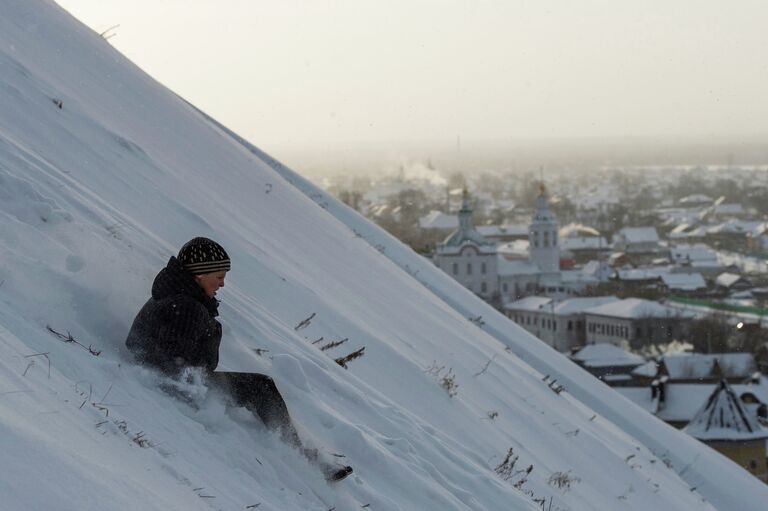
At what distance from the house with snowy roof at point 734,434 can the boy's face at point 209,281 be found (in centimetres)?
2922

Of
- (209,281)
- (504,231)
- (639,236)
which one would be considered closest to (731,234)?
(639,236)

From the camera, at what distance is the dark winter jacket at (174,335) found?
4.22 metres

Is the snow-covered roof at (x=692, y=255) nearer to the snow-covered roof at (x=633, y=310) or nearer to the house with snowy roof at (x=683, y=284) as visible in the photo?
the house with snowy roof at (x=683, y=284)

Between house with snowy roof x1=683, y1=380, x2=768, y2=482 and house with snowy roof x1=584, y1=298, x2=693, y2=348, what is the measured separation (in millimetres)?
32524

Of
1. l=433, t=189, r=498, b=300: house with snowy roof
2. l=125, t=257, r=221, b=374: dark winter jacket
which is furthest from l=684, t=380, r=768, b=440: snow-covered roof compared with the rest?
l=433, t=189, r=498, b=300: house with snowy roof

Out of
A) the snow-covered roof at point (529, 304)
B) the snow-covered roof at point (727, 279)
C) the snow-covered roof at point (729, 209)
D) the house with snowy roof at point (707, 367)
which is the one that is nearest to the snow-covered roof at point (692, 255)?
the snow-covered roof at point (727, 279)

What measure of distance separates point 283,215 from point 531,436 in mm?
4137

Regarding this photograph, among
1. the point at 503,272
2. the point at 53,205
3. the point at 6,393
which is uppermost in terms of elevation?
the point at 53,205

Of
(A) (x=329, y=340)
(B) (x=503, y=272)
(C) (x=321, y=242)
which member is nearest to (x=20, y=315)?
(A) (x=329, y=340)

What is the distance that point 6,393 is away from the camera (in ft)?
10.8

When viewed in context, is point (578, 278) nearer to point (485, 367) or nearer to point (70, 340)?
point (485, 367)

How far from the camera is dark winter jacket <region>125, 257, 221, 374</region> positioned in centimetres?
422

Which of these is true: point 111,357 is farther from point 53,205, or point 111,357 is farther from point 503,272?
point 503,272

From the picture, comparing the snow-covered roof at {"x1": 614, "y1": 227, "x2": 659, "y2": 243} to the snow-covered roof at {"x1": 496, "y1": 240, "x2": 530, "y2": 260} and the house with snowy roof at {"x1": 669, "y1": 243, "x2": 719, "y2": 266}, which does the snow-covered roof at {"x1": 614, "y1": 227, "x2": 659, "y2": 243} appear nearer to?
the house with snowy roof at {"x1": 669, "y1": 243, "x2": 719, "y2": 266}
